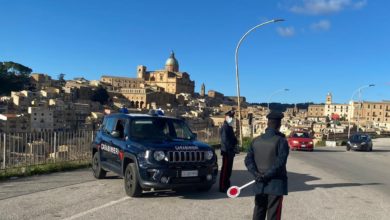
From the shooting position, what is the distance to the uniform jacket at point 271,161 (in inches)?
235

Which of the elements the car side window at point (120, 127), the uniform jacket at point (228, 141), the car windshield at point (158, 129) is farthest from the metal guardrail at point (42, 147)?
the uniform jacket at point (228, 141)

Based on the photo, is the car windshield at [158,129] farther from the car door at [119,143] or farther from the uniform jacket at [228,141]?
the uniform jacket at [228,141]

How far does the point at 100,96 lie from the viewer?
17175 centimetres

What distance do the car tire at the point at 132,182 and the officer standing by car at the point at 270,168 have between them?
3.53m

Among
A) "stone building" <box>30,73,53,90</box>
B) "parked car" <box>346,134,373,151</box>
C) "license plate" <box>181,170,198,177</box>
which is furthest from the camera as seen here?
"stone building" <box>30,73,53,90</box>

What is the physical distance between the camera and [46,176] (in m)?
12.5

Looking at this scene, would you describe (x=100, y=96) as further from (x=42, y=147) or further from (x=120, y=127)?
(x=120, y=127)

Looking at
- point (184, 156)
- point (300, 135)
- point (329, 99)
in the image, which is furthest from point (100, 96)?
point (184, 156)

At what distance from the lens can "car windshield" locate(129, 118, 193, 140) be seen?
10203 millimetres

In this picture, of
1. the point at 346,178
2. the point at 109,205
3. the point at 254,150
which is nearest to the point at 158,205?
the point at 109,205

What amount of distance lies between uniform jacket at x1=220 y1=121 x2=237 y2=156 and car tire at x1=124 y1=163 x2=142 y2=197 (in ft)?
6.73

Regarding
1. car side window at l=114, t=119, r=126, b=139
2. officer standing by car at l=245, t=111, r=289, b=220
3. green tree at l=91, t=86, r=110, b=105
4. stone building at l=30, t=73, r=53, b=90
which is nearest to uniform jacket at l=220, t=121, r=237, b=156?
car side window at l=114, t=119, r=126, b=139

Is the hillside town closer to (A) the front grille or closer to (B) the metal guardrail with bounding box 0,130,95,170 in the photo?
(B) the metal guardrail with bounding box 0,130,95,170

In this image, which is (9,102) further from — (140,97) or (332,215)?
(332,215)
